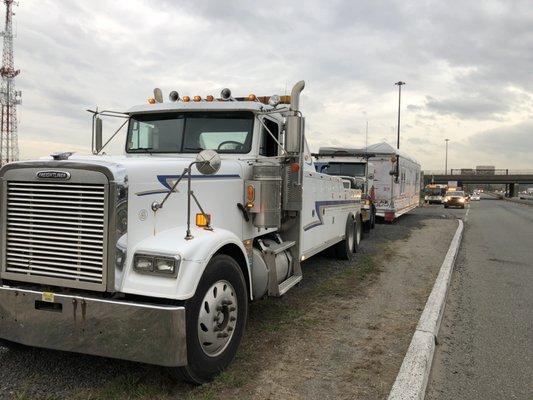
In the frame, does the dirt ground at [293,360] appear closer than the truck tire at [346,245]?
Yes

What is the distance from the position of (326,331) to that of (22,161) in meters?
3.43

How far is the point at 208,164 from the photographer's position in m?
3.82

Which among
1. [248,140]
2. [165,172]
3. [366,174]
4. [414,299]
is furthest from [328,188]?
[366,174]

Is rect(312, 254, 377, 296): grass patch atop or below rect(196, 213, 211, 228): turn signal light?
below

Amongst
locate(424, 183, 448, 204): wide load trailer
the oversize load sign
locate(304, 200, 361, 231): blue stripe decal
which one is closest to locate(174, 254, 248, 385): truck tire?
the oversize load sign

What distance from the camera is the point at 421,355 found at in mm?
4344

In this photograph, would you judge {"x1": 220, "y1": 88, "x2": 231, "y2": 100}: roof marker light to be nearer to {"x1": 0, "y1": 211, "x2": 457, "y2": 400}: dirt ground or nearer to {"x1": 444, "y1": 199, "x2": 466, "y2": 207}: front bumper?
{"x1": 0, "y1": 211, "x2": 457, "y2": 400}: dirt ground

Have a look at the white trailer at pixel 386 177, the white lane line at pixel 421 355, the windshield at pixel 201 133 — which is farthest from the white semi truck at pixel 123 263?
the white trailer at pixel 386 177

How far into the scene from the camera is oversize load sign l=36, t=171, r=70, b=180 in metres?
3.49

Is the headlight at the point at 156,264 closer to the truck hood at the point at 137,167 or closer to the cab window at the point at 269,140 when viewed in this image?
the truck hood at the point at 137,167

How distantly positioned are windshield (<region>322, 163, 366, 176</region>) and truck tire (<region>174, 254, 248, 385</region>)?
475 inches

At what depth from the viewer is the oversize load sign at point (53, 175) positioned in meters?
3.49

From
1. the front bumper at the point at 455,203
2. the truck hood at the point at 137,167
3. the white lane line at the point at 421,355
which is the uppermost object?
the truck hood at the point at 137,167

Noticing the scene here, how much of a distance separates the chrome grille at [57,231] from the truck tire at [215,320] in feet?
2.46
